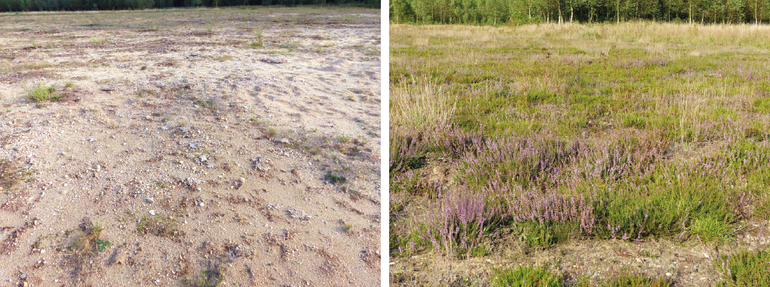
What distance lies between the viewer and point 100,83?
28.9 ft

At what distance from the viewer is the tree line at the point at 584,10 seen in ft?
147

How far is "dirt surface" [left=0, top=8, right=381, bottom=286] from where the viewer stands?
386cm

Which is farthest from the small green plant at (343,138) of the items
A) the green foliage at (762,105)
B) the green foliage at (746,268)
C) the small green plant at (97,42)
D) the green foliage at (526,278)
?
the small green plant at (97,42)

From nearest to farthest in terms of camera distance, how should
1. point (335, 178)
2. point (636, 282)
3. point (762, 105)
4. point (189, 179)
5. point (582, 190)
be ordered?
point (636, 282) → point (582, 190) → point (189, 179) → point (335, 178) → point (762, 105)

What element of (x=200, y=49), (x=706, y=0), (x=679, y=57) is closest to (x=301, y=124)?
(x=200, y=49)

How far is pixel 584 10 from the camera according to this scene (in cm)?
5319

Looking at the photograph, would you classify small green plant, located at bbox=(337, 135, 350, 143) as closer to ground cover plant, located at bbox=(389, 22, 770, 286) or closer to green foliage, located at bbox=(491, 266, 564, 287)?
ground cover plant, located at bbox=(389, 22, 770, 286)

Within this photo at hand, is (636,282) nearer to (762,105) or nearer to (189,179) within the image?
(189,179)

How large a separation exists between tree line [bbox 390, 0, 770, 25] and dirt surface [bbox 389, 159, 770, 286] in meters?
40.8

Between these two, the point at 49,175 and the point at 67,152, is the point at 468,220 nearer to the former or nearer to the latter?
the point at 49,175

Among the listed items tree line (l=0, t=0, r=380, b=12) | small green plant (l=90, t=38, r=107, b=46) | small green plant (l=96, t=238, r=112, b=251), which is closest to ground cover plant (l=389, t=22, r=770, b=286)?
small green plant (l=96, t=238, r=112, b=251)

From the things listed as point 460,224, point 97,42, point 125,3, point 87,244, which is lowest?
point 87,244

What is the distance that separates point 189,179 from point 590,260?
419cm

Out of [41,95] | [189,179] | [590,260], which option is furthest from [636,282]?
[41,95]
